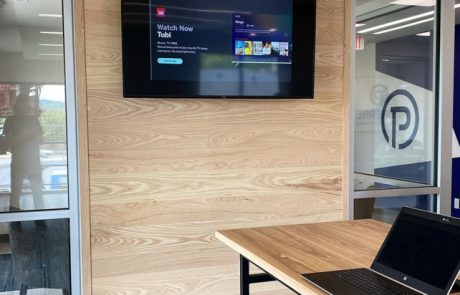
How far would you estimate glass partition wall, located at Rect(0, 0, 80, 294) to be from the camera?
2.48 meters

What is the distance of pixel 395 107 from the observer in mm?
3279

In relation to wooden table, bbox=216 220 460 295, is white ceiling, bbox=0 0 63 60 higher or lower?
higher

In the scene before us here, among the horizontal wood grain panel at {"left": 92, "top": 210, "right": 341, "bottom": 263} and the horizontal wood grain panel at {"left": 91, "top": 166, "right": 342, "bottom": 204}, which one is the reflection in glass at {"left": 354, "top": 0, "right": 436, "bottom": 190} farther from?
the horizontal wood grain panel at {"left": 92, "top": 210, "right": 341, "bottom": 263}

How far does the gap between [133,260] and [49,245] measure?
0.46 m

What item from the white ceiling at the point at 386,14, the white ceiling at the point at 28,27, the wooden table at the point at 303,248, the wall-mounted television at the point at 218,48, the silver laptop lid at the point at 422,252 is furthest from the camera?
the white ceiling at the point at 386,14

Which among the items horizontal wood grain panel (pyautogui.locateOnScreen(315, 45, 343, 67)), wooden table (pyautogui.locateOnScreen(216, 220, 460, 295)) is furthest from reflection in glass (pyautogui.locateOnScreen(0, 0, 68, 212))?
horizontal wood grain panel (pyautogui.locateOnScreen(315, 45, 343, 67))

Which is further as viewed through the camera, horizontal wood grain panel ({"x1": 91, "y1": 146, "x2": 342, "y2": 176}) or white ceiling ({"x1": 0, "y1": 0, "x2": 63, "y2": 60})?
horizontal wood grain panel ({"x1": 91, "y1": 146, "x2": 342, "y2": 176})

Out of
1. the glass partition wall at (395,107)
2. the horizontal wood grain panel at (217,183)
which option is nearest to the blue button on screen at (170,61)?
the horizontal wood grain panel at (217,183)

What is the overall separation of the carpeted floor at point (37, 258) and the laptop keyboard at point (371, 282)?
174 centimetres

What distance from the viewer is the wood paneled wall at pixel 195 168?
262 cm

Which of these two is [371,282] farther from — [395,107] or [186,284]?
[395,107]

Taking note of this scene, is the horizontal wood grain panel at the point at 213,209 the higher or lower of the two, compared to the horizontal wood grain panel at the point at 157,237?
higher

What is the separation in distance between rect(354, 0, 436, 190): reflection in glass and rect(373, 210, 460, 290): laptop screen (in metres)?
1.81

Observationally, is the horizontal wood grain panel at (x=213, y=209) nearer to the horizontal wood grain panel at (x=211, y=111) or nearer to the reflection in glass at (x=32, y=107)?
the reflection in glass at (x=32, y=107)
